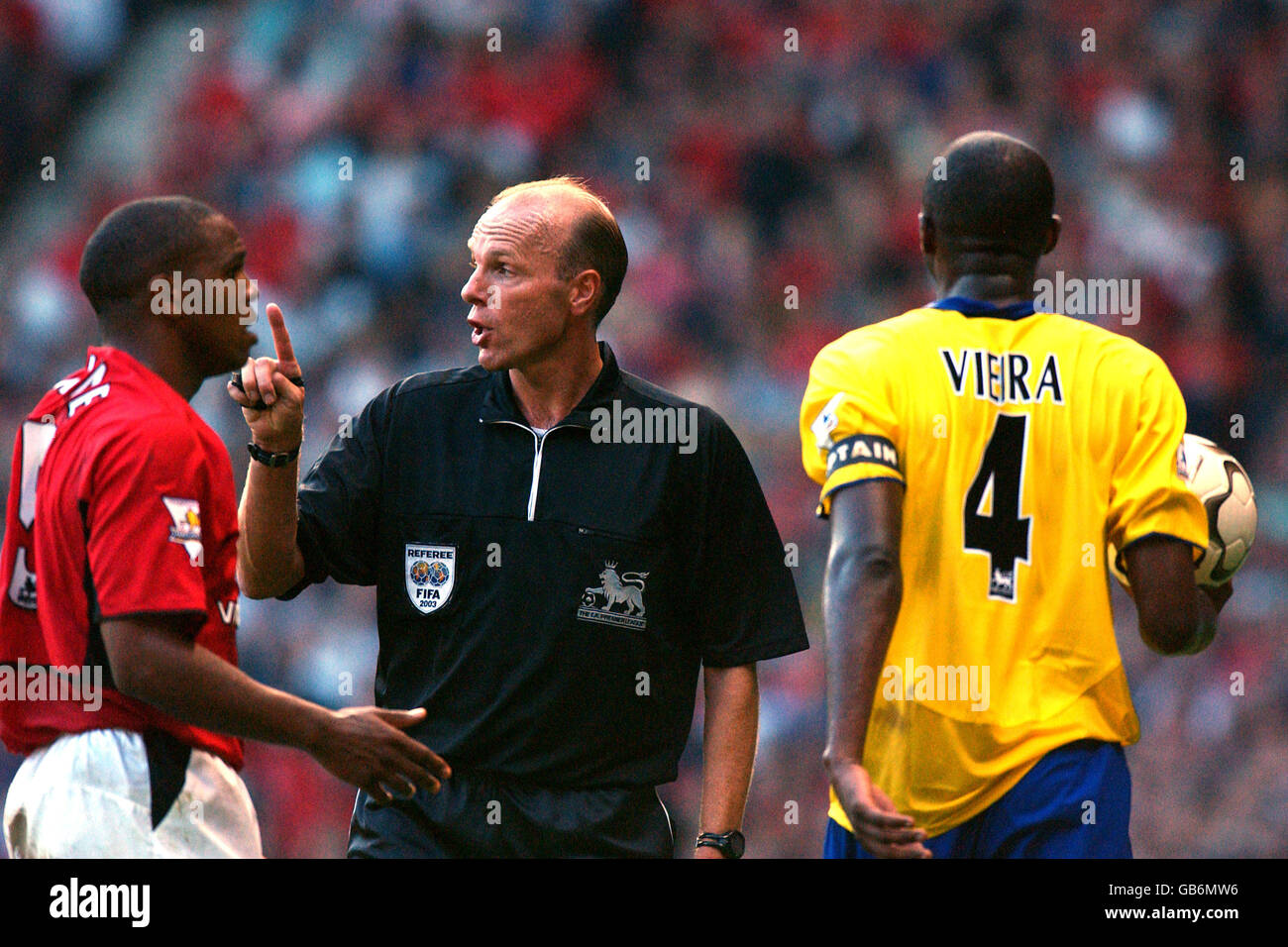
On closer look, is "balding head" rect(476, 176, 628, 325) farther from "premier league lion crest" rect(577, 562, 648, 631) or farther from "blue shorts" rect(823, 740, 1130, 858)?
"blue shorts" rect(823, 740, 1130, 858)

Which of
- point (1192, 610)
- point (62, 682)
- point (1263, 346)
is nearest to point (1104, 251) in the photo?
point (1263, 346)

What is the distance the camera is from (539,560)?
140 inches

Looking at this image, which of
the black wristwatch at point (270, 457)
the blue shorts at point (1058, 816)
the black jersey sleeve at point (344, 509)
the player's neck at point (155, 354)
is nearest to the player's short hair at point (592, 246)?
the black jersey sleeve at point (344, 509)

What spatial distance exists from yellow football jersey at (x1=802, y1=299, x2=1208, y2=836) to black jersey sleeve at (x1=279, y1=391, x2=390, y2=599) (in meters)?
1.15

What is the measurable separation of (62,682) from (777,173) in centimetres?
689

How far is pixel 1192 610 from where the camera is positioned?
2.96m

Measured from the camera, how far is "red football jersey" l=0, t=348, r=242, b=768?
2904 mm

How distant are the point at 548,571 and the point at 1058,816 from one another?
4.03 ft

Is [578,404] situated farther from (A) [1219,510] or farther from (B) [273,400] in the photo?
(A) [1219,510]

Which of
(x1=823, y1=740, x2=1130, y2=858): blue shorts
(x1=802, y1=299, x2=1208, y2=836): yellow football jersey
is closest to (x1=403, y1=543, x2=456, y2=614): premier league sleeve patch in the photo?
(x1=802, y1=299, x2=1208, y2=836): yellow football jersey

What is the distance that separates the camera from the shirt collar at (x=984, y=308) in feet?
10.1

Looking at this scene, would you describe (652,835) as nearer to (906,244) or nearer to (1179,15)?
(906,244)

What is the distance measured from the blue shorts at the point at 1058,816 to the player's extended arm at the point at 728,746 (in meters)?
0.59
